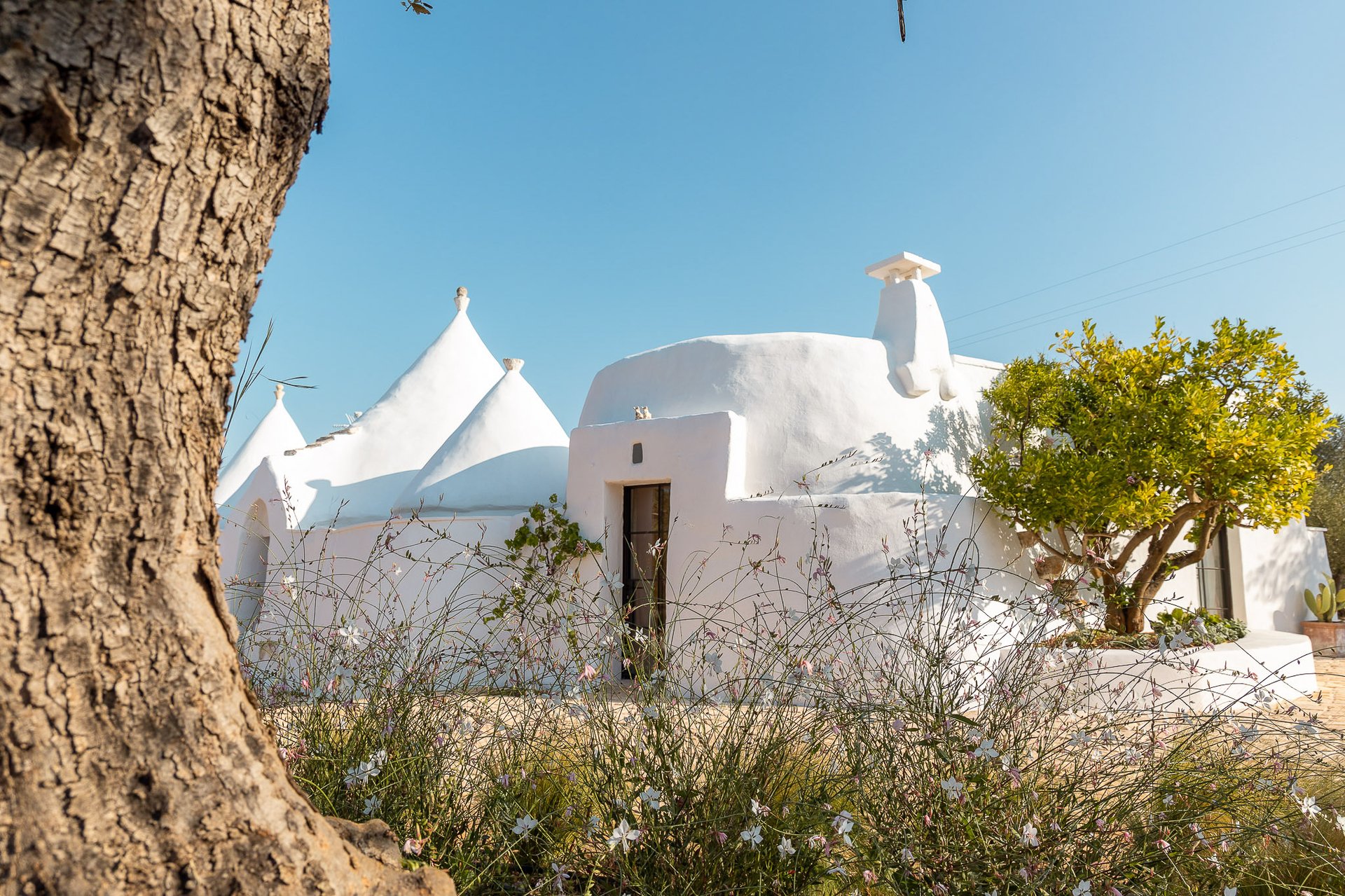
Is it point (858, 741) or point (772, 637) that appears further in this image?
point (772, 637)

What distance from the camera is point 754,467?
27.8 feet

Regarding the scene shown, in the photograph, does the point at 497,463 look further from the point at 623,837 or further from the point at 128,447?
the point at 128,447

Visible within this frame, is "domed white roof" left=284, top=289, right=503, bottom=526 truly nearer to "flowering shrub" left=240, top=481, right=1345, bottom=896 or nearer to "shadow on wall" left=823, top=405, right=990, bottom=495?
"shadow on wall" left=823, top=405, right=990, bottom=495

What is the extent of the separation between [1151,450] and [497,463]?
7.16 m

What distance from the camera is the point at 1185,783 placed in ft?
7.86

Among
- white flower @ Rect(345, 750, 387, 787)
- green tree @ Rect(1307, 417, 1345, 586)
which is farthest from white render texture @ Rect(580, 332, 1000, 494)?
green tree @ Rect(1307, 417, 1345, 586)

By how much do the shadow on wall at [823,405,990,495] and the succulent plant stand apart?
698 centimetres

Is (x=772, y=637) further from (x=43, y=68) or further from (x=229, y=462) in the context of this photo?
(x=229, y=462)

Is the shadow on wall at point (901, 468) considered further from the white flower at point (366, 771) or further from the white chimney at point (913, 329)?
the white flower at point (366, 771)

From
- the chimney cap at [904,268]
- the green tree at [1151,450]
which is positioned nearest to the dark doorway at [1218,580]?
the green tree at [1151,450]

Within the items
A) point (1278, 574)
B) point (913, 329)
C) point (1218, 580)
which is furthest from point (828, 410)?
point (1278, 574)

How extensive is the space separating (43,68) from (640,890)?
2239mm

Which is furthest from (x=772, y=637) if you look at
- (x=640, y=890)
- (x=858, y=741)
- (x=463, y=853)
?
(x=463, y=853)

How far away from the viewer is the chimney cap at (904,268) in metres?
9.04
